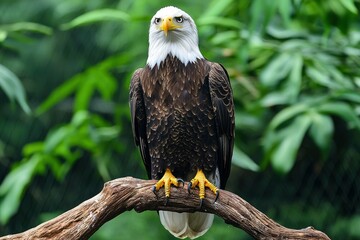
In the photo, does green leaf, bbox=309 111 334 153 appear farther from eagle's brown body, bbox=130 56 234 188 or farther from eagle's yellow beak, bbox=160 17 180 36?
eagle's yellow beak, bbox=160 17 180 36

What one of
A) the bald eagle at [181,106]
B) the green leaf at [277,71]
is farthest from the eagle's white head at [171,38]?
the green leaf at [277,71]

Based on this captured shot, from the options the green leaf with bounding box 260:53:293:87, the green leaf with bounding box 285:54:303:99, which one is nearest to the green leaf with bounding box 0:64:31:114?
the green leaf with bounding box 260:53:293:87

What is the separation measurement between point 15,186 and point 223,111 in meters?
1.82

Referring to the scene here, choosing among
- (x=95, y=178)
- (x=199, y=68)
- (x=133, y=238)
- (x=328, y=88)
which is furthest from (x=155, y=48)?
(x=95, y=178)

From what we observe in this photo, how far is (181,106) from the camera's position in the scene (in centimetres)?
474

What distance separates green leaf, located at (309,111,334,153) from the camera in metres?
5.30

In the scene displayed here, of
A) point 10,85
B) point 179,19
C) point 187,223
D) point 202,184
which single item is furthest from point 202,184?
point 10,85

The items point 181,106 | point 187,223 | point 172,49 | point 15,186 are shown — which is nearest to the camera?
point 181,106

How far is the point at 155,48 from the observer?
489cm

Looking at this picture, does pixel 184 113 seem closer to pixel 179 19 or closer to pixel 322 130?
pixel 179 19

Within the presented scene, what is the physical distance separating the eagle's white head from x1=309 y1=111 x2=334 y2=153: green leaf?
820mm

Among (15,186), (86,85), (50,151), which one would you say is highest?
(86,85)

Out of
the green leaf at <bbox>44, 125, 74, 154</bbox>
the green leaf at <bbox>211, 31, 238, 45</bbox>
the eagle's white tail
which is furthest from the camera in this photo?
the green leaf at <bbox>44, 125, 74, 154</bbox>

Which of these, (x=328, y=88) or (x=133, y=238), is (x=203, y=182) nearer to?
(x=328, y=88)
